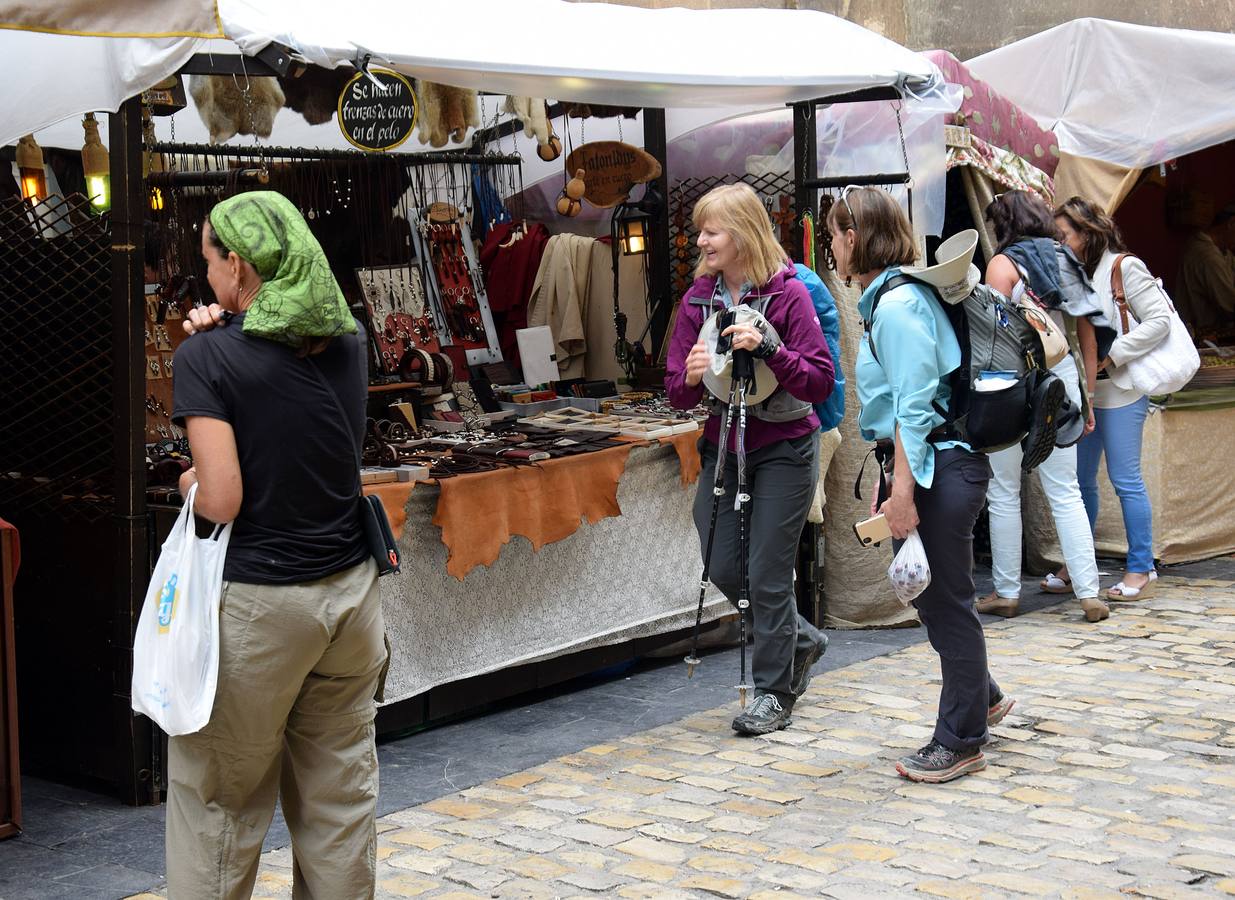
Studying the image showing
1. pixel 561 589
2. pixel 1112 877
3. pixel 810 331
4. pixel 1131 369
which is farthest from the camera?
pixel 1131 369

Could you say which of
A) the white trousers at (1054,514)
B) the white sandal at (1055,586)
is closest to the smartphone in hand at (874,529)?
the white trousers at (1054,514)

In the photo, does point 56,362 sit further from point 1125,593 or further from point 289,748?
point 1125,593

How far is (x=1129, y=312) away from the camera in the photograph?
25.1 feet

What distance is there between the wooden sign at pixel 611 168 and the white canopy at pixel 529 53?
39.4 inches

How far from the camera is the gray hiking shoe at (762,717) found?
17.9ft

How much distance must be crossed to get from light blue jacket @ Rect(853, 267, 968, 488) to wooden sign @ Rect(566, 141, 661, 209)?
3.13 metres

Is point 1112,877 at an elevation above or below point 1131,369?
below

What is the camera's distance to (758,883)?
4023mm

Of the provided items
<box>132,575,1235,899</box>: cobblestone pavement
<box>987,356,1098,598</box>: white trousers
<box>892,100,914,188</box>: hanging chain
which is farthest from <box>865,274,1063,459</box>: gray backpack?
<box>987,356,1098,598</box>: white trousers

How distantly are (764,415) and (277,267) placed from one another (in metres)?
2.45

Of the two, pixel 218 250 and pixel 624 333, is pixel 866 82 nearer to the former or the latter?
pixel 624 333

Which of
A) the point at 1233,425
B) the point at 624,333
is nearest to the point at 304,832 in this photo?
the point at 624,333

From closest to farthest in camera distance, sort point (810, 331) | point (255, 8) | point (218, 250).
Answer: point (218, 250), point (255, 8), point (810, 331)

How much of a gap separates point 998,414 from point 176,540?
254cm
